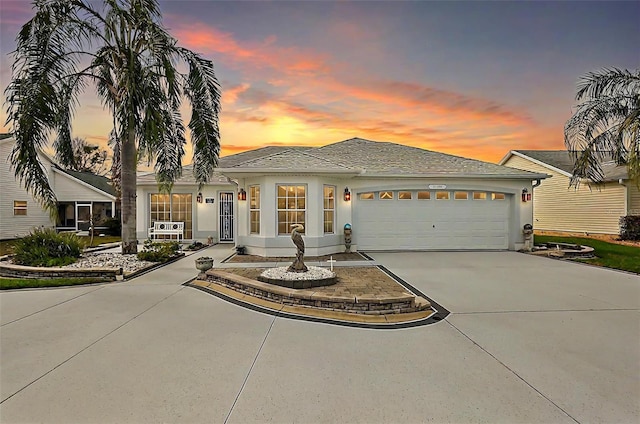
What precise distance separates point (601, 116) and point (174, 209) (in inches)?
636

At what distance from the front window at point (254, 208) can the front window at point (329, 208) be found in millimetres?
2262

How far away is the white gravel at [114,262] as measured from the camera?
27.4ft

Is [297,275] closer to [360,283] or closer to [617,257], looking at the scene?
[360,283]

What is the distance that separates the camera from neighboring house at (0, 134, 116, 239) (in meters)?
18.0

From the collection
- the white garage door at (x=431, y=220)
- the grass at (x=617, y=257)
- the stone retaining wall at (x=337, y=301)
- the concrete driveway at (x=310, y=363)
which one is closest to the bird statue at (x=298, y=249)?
the stone retaining wall at (x=337, y=301)

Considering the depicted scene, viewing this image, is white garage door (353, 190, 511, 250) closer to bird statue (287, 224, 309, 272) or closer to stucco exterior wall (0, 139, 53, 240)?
bird statue (287, 224, 309, 272)

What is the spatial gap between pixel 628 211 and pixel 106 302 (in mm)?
21373

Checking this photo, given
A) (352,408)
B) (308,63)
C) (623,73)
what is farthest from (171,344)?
(623,73)

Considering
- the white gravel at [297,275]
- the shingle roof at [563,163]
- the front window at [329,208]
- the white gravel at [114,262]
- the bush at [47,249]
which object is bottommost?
the white gravel at [114,262]

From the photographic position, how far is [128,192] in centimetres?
991

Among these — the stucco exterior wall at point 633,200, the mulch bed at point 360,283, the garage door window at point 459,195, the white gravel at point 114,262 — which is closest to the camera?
the mulch bed at point 360,283

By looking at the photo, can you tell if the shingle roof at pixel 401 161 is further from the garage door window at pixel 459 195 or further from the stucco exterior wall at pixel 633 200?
the stucco exterior wall at pixel 633 200

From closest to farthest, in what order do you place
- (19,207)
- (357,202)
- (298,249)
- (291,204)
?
1. (298,249)
2. (291,204)
3. (357,202)
4. (19,207)

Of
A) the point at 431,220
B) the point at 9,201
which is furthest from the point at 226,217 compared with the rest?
the point at 9,201
